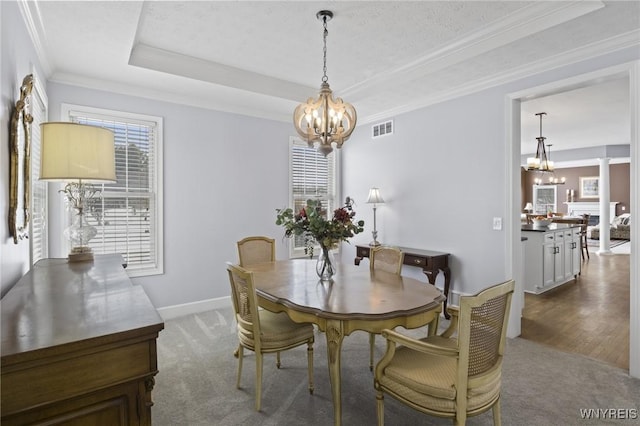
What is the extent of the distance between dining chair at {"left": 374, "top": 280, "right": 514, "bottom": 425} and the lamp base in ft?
7.10

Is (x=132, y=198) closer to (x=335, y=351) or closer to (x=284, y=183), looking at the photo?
(x=284, y=183)

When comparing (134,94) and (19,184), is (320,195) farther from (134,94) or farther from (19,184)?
(19,184)

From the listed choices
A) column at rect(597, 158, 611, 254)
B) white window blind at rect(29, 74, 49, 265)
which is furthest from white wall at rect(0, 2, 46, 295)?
column at rect(597, 158, 611, 254)

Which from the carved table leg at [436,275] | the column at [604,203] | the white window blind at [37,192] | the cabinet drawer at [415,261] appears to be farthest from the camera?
the column at [604,203]

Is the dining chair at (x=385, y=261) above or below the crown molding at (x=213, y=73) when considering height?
below

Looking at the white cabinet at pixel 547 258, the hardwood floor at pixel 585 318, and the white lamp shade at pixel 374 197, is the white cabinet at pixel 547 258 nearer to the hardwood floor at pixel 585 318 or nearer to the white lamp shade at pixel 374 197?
the hardwood floor at pixel 585 318

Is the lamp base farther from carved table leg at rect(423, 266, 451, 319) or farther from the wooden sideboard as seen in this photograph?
carved table leg at rect(423, 266, 451, 319)

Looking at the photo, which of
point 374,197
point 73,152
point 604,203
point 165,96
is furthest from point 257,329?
point 604,203

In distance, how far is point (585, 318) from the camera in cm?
405

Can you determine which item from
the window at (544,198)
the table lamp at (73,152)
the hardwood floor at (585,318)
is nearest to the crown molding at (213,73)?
the table lamp at (73,152)

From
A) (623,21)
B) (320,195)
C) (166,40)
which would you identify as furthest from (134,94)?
(623,21)

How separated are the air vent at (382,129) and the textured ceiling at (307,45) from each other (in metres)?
0.51

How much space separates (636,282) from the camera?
271 cm

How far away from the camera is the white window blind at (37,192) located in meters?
2.61
